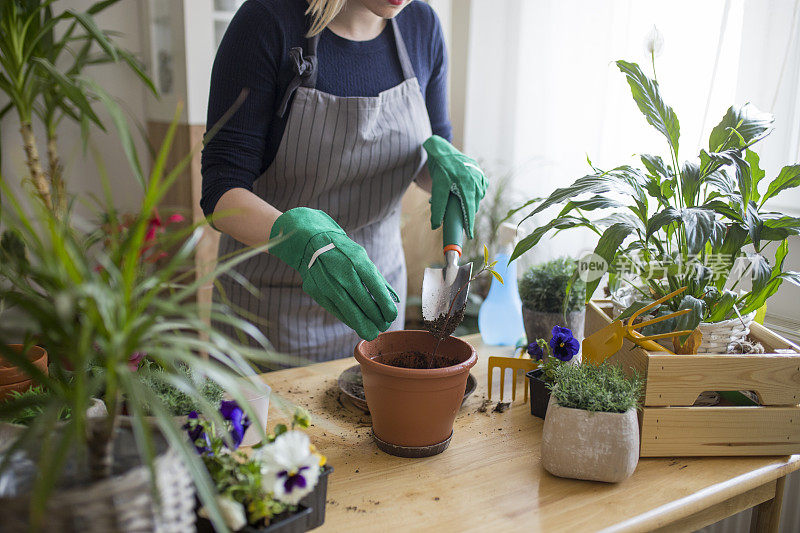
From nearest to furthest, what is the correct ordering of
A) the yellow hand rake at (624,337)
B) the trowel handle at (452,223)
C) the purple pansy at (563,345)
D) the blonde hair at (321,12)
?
1. the yellow hand rake at (624,337)
2. the purple pansy at (563,345)
3. the blonde hair at (321,12)
4. the trowel handle at (452,223)

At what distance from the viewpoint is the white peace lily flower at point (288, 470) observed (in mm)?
636

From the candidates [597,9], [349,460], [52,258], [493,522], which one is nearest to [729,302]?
[493,522]

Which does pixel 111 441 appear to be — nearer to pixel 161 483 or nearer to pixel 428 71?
pixel 161 483

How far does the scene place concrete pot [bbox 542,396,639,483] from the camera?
831 mm

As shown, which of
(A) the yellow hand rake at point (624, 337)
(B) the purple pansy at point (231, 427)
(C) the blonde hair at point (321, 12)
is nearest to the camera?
(B) the purple pansy at point (231, 427)

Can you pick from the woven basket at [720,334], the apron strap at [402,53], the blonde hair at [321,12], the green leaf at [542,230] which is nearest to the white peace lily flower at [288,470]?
the green leaf at [542,230]

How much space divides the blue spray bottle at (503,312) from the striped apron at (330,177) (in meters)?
0.25

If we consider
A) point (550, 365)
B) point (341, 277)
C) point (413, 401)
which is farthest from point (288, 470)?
point (550, 365)

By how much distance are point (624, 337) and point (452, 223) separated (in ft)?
1.55

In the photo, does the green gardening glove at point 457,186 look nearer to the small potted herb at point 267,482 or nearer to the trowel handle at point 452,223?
the trowel handle at point 452,223

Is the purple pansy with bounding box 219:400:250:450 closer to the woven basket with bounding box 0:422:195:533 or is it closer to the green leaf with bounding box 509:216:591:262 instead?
the woven basket with bounding box 0:422:195:533

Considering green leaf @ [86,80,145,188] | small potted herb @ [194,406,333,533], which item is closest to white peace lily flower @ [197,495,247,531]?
small potted herb @ [194,406,333,533]

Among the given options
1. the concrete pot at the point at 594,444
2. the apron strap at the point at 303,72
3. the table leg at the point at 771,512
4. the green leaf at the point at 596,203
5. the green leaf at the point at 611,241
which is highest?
the apron strap at the point at 303,72

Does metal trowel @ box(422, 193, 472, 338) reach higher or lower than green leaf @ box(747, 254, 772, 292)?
lower
